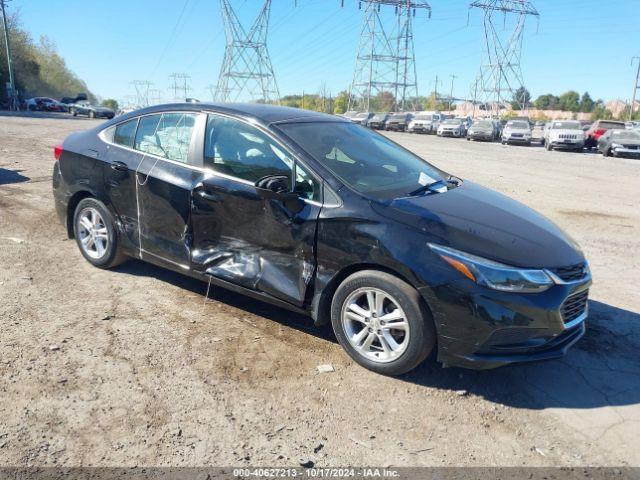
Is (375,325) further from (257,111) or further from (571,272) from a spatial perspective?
(257,111)

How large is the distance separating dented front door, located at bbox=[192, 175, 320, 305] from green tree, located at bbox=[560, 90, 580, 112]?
13833cm

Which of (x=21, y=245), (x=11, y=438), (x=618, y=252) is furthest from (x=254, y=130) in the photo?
(x=618, y=252)

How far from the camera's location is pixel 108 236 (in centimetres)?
487

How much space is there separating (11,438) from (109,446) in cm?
52

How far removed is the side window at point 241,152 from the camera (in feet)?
12.6

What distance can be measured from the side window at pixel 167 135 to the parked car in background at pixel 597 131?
88.1 feet

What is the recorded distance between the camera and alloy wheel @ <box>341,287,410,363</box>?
3303 mm

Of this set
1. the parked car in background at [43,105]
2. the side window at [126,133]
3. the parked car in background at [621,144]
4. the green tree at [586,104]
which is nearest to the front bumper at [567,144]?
the parked car in background at [621,144]

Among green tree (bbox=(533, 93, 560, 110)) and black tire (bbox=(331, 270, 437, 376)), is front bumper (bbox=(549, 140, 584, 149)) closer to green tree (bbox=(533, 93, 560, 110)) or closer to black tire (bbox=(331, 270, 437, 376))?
black tire (bbox=(331, 270, 437, 376))

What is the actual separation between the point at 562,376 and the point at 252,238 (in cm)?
243

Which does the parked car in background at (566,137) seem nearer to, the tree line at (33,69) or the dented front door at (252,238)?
the dented front door at (252,238)

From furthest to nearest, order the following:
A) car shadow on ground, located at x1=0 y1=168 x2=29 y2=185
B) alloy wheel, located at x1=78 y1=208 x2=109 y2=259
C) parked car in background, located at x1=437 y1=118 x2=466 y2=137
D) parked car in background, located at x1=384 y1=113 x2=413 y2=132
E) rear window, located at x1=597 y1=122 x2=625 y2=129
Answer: parked car in background, located at x1=384 y1=113 x2=413 y2=132 → parked car in background, located at x1=437 y1=118 x2=466 y2=137 → rear window, located at x1=597 y1=122 x2=625 y2=129 → car shadow on ground, located at x1=0 y1=168 x2=29 y2=185 → alloy wheel, located at x1=78 y1=208 x2=109 y2=259

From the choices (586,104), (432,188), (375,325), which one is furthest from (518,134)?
(586,104)

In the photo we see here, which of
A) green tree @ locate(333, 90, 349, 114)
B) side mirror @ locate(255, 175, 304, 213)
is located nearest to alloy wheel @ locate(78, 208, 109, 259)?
side mirror @ locate(255, 175, 304, 213)
